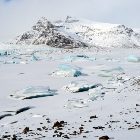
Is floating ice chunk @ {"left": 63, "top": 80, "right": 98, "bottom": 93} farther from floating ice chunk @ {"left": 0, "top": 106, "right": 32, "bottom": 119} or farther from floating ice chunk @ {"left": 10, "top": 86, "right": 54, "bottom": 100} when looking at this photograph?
floating ice chunk @ {"left": 0, "top": 106, "right": 32, "bottom": 119}

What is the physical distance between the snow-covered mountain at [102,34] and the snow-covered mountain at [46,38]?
14887 mm

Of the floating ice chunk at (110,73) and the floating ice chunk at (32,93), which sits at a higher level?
the floating ice chunk at (110,73)

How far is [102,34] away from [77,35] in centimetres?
963

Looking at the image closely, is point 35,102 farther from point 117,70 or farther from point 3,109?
point 117,70

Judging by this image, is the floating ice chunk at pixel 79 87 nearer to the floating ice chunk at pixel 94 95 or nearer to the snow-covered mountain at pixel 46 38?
the floating ice chunk at pixel 94 95

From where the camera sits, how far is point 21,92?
46.1ft

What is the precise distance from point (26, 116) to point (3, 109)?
1907 mm

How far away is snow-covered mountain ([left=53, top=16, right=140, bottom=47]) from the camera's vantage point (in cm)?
8694

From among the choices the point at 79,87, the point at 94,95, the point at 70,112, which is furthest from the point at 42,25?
the point at 70,112

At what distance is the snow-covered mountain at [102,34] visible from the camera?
86938 mm

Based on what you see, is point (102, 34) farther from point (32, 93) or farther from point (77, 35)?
point (32, 93)

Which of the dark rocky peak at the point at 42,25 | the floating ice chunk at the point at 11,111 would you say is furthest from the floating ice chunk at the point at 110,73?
the dark rocky peak at the point at 42,25

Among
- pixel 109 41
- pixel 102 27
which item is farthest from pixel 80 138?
pixel 102 27

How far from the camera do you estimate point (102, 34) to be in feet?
302
